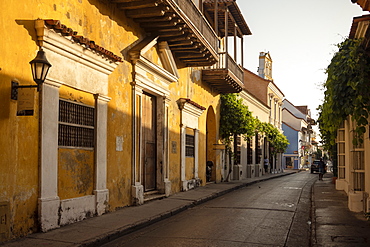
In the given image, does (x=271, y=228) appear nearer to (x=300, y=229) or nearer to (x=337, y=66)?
(x=300, y=229)

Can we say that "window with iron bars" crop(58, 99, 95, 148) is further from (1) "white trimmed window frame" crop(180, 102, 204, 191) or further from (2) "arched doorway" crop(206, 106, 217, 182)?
(2) "arched doorway" crop(206, 106, 217, 182)

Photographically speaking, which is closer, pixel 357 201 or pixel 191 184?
pixel 357 201

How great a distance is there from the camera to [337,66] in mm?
9406

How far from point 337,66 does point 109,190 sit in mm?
5795

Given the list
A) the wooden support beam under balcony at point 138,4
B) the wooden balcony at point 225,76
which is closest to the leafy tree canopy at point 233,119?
the wooden balcony at point 225,76

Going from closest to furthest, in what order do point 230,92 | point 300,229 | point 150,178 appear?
point 300,229
point 150,178
point 230,92

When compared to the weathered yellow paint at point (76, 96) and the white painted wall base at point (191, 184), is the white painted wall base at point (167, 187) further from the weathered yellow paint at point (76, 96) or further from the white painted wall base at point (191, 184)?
the weathered yellow paint at point (76, 96)

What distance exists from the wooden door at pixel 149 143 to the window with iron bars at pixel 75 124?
358cm

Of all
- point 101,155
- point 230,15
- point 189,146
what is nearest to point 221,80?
point 230,15

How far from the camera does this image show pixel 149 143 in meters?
13.4

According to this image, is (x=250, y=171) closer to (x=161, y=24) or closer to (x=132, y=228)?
(x=161, y=24)

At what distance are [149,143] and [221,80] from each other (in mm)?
6929

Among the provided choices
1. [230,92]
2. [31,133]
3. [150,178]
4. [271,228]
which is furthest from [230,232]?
[230,92]

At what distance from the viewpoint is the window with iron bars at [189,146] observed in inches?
661
